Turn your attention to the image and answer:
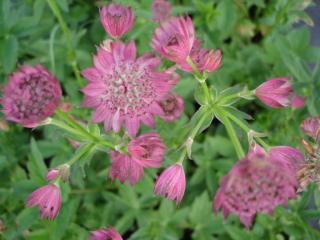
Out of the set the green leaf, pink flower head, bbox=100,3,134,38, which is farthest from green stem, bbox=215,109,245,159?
the green leaf

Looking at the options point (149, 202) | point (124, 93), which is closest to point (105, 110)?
point (124, 93)

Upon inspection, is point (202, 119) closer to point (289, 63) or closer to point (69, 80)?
point (289, 63)

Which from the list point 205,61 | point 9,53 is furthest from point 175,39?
point 9,53

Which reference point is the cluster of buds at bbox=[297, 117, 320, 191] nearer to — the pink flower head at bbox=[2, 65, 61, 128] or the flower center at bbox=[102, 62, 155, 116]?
the flower center at bbox=[102, 62, 155, 116]

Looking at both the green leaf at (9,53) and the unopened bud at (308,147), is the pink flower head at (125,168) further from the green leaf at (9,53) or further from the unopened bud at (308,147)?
the green leaf at (9,53)

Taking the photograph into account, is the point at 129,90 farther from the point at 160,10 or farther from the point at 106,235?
the point at 160,10

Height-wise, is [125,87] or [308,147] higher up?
[125,87]
